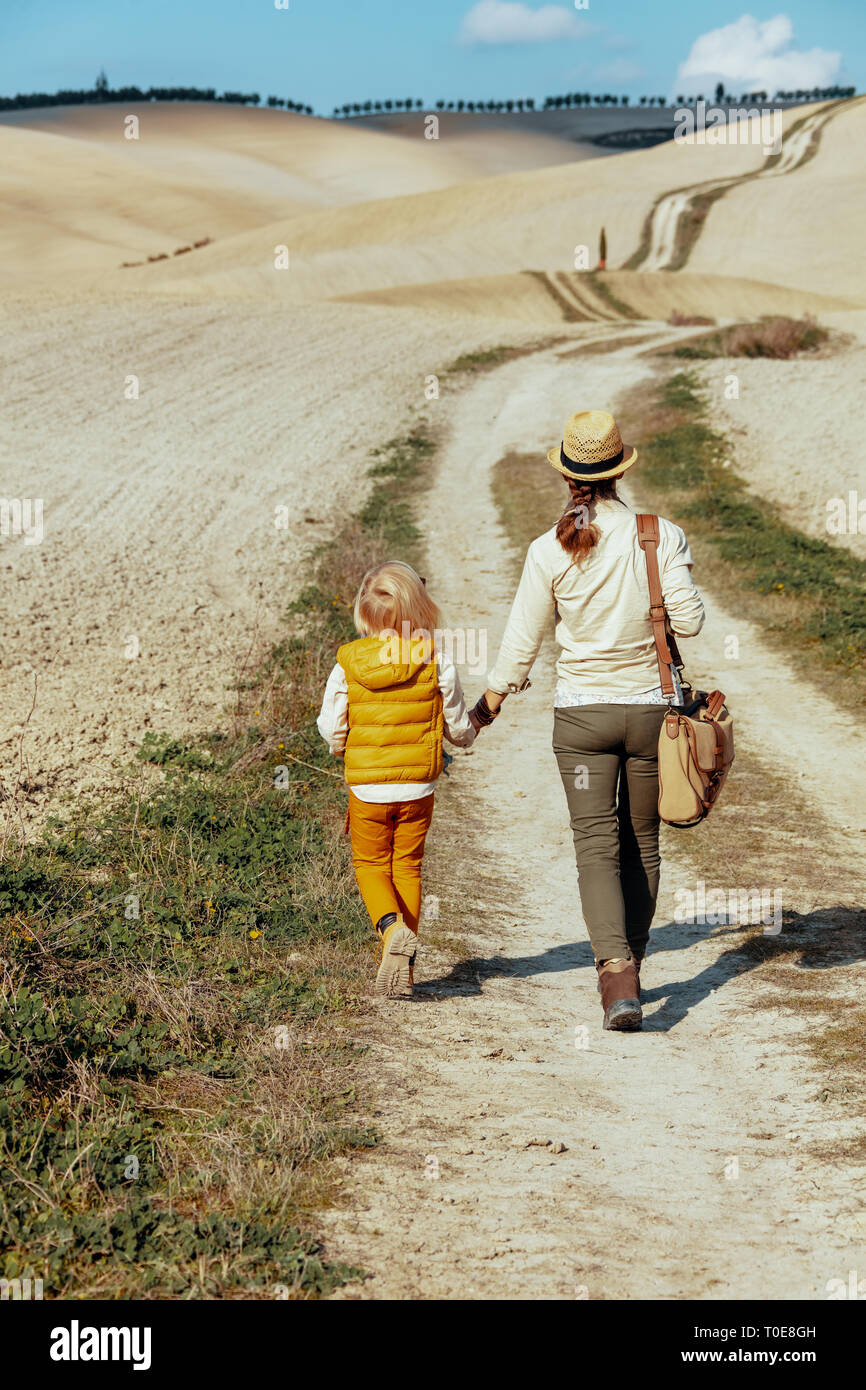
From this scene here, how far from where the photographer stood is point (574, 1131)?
15.3ft

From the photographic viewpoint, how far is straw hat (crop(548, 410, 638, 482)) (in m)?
5.27

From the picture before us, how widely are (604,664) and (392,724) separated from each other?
975mm

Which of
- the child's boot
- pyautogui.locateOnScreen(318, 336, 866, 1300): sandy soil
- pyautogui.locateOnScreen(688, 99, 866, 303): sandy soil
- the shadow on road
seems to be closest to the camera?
pyautogui.locateOnScreen(318, 336, 866, 1300): sandy soil

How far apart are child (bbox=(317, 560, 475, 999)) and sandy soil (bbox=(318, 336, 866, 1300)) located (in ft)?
1.72

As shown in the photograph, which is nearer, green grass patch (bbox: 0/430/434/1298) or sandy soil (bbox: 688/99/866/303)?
green grass patch (bbox: 0/430/434/1298)

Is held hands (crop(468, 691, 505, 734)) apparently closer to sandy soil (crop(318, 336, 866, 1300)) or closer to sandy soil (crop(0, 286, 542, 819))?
sandy soil (crop(318, 336, 866, 1300))

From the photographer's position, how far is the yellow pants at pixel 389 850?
5637 millimetres

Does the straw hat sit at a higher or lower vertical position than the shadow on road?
higher

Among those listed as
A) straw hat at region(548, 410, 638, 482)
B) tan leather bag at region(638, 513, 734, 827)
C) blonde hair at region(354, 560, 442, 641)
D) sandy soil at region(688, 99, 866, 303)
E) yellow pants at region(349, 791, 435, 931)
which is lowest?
yellow pants at region(349, 791, 435, 931)

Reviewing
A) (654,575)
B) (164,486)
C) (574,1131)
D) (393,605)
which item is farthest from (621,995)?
(164,486)

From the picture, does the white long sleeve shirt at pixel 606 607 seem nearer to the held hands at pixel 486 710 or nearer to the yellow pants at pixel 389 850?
the held hands at pixel 486 710

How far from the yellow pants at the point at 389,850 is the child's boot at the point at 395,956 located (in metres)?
0.09

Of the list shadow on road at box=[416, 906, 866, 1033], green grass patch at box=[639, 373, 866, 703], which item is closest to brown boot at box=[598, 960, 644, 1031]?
shadow on road at box=[416, 906, 866, 1033]

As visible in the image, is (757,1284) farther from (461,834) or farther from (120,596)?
(120,596)
